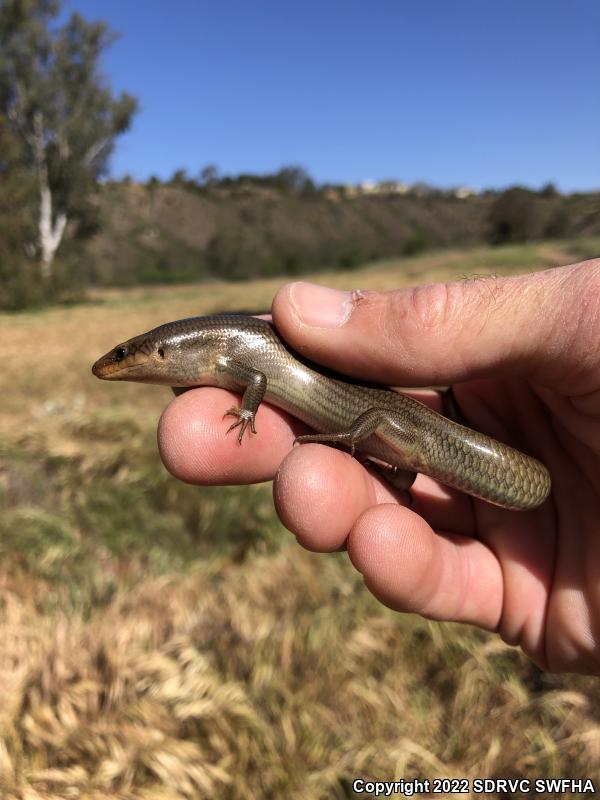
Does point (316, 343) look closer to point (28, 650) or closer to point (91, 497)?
point (28, 650)

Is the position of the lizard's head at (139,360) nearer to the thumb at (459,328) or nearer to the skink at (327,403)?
the skink at (327,403)

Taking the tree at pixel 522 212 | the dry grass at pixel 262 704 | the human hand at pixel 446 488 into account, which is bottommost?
the dry grass at pixel 262 704

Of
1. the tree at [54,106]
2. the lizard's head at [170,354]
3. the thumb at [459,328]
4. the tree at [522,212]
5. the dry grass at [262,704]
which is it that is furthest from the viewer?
the tree at [522,212]

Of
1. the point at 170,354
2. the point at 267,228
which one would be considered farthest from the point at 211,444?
the point at 267,228

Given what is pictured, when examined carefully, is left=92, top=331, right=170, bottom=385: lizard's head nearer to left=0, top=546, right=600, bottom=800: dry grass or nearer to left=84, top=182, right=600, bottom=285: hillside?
left=0, top=546, right=600, bottom=800: dry grass

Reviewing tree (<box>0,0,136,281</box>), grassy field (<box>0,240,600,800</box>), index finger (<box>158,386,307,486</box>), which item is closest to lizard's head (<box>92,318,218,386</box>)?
index finger (<box>158,386,307,486</box>)

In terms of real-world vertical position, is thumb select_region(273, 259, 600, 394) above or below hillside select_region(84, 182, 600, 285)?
below

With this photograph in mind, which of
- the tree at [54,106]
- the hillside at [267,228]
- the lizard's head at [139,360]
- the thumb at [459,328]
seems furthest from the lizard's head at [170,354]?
the hillside at [267,228]
